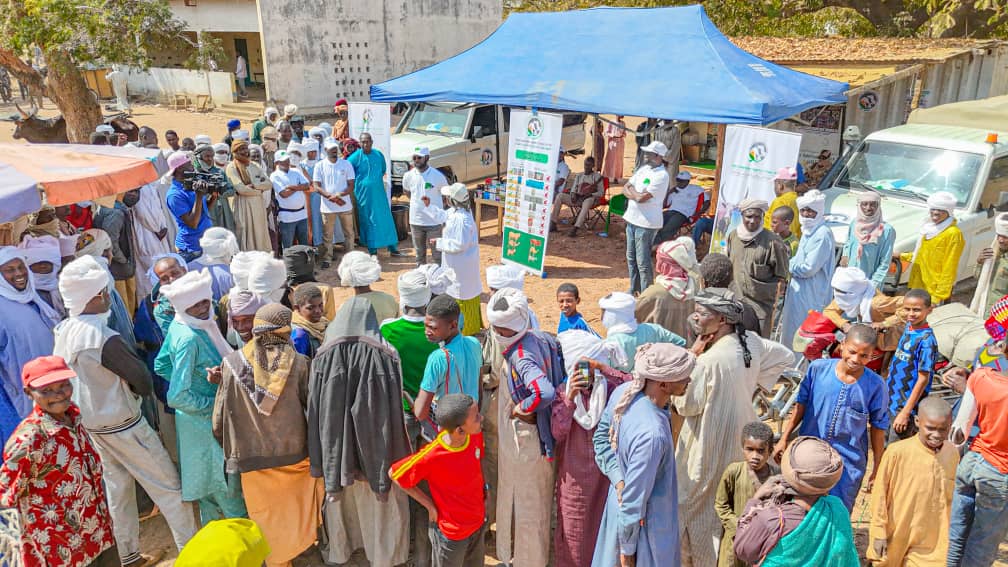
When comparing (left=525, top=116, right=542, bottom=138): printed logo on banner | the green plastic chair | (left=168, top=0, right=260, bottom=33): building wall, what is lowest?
the green plastic chair

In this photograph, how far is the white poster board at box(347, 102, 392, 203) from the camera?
34.8ft

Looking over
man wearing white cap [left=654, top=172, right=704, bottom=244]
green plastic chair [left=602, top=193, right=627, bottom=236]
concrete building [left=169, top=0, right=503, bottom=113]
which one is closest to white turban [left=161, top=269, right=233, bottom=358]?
man wearing white cap [left=654, top=172, right=704, bottom=244]

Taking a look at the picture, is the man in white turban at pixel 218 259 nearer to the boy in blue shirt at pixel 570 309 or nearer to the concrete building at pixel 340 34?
the boy in blue shirt at pixel 570 309

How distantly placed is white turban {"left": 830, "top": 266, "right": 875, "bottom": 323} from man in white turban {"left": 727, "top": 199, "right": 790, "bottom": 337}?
0.86m

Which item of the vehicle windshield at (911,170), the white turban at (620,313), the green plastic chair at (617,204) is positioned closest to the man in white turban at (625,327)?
the white turban at (620,313)

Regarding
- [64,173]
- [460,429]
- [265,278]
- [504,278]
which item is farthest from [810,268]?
[64,173]

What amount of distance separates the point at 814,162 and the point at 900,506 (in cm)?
1142

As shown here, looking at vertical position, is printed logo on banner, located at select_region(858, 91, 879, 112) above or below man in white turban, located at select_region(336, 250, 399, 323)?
above

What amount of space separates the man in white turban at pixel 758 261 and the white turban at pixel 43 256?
201 inches

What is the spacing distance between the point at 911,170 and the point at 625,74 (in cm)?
386

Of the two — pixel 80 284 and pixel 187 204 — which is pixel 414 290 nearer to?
pixel 80 284

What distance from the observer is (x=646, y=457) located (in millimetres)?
3004

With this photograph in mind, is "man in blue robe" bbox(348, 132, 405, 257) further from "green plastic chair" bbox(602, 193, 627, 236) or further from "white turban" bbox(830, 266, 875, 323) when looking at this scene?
"white turban" bbox(830, 266, 875, 323)

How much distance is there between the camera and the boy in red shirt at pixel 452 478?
11.1ft
